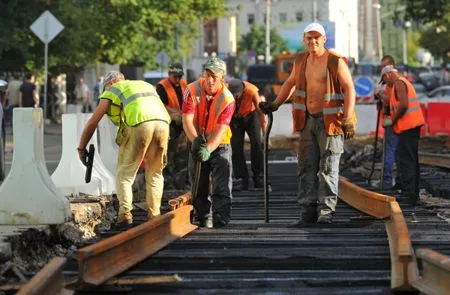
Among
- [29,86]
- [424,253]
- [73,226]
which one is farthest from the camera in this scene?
[29,86]

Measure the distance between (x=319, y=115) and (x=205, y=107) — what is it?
1.04 m

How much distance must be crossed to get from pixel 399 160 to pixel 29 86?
24965 millimetres

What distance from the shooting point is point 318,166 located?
12.8 metres

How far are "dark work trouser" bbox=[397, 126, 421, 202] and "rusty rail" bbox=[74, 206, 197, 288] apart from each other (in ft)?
12.9

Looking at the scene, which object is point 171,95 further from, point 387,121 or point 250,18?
point 250,18

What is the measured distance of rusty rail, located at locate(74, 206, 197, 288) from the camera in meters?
8.49

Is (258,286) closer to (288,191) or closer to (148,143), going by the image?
(148,143)

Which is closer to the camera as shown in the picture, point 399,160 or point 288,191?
point 399,160

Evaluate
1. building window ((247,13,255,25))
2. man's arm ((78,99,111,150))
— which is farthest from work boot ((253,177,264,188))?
building window ((247,13,255,25))

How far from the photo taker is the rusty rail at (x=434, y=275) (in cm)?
789

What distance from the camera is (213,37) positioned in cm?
17512

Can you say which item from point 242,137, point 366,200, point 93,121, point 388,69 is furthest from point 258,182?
point 93,121

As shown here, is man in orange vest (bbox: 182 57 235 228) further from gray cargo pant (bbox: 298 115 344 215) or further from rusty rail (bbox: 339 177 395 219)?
rusty rail (bbox: 339 177 395 219)

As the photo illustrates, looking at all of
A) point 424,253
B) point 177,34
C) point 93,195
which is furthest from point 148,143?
point 177,34
